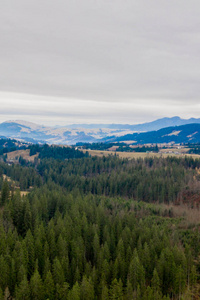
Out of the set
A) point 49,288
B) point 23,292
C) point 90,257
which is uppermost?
point 23,292

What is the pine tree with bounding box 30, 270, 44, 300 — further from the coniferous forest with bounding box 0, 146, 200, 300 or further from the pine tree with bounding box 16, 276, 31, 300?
the pine tree with bounding box 16, 276, 31, 300

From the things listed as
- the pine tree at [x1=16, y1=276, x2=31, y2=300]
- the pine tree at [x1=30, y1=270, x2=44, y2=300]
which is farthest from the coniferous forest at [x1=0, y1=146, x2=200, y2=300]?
the pine tree at [x1=16, y1=276, x2=31, y2=300]

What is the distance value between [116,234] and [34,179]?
105128 millimetres

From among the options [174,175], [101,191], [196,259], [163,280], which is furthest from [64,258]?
[174,175]

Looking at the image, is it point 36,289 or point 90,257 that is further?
point 90,257

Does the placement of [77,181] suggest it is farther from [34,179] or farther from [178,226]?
[178,226]

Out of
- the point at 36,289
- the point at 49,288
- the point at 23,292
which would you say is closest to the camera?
the point at 23,292

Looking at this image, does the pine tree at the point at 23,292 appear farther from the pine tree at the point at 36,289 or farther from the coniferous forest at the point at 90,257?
the pine tree at the point at 36,289

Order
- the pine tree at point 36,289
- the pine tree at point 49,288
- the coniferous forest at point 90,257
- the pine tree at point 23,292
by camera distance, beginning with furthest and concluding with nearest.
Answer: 1. the coniferous forest at point 90,257
2. the pine tree at point 49,288
3. the pine tree at point 36,289
4. the pine tree at point 23,292

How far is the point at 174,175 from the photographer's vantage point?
170 meters

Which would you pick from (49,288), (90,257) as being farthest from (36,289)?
(90,257)

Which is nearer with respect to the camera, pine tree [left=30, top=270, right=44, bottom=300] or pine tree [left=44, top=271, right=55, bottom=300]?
pine tree [left=30, top=270, right=44, bottom=300]

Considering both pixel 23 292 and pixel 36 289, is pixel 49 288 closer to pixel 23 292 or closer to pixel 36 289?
pixel 36 289

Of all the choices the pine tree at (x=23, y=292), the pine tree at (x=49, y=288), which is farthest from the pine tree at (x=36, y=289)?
the pine tree at (x=23, y=292)
